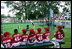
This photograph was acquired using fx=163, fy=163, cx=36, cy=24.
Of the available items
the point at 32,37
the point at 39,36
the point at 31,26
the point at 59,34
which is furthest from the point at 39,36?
the point at 59,34

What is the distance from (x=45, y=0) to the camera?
311 cm

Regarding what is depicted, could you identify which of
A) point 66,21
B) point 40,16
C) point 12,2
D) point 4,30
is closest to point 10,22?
point 4,30

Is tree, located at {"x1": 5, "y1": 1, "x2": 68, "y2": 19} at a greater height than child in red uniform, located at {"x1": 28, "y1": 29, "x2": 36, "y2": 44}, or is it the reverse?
tree, located at {"x1": 5, "y1": 1, "x2": 68, "y2": 19}

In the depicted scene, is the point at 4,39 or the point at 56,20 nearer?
the point at 4,39

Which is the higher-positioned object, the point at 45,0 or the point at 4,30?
the point at 45,0

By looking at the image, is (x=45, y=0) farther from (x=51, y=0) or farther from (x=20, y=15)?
(x=20, y=15)

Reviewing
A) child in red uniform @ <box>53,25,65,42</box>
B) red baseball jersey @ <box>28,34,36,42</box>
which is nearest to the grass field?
child in red uniform @ <box>53,25,65,42</box>

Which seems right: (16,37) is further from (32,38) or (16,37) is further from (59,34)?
(59,34)

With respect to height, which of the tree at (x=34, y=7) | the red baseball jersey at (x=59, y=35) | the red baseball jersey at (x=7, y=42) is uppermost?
the tree at (x=34, y=7)

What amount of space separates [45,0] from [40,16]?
1.07ft

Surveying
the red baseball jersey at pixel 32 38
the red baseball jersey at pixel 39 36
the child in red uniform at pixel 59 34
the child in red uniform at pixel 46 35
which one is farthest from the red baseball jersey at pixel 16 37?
the child in red uniform at pixel 59 34

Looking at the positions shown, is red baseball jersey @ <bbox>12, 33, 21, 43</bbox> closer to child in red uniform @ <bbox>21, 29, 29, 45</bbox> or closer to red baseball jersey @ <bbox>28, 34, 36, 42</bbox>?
child in red uniform @ <bbox>21, 29, 29, 45</bbox>

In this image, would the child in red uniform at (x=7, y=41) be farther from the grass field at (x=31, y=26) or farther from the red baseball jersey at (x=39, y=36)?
the red baseball jersey at (x=39, y=36)

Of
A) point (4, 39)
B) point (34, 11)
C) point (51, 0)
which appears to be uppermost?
point (51, 0)
